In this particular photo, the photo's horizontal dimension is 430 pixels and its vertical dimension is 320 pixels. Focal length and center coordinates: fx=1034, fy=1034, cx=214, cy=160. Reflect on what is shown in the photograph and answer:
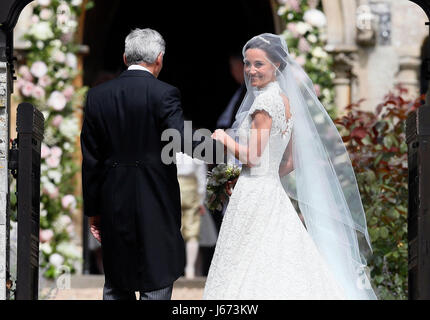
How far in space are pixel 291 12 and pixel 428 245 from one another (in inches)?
195

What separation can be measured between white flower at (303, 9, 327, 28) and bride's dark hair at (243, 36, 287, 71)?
4.08m

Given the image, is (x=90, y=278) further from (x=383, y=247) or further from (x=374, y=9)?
(x=374, y=9)

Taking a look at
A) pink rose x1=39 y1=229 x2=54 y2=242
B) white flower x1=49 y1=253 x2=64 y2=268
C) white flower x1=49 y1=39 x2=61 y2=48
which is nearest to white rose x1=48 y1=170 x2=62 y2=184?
pink rose x1=39 y1=229 x2=54 y2=242

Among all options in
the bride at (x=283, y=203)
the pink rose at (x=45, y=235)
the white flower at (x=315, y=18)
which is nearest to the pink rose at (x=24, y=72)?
the pink rose at (x=45, y=235)

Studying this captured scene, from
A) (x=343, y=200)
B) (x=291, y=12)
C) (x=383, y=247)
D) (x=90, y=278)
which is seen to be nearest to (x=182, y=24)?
(x=291, y=12)

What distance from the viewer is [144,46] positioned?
16.7ft

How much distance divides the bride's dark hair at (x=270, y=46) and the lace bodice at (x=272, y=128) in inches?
Answer: 5.4

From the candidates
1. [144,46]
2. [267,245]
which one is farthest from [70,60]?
[267,245]

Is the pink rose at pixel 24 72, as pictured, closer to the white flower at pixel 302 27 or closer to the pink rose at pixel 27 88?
the pink rose at pixel 27 88

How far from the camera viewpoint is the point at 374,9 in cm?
940

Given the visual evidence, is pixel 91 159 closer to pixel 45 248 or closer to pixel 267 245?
pixel 267 245

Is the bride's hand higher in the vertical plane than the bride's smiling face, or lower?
lower

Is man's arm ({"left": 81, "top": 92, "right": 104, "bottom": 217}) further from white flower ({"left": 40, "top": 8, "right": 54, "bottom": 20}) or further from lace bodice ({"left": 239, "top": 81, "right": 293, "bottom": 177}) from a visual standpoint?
white flower ({"left": 40, "top": 8, "right": 54, "bottom": 20})

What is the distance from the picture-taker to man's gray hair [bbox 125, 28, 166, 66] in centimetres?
507
